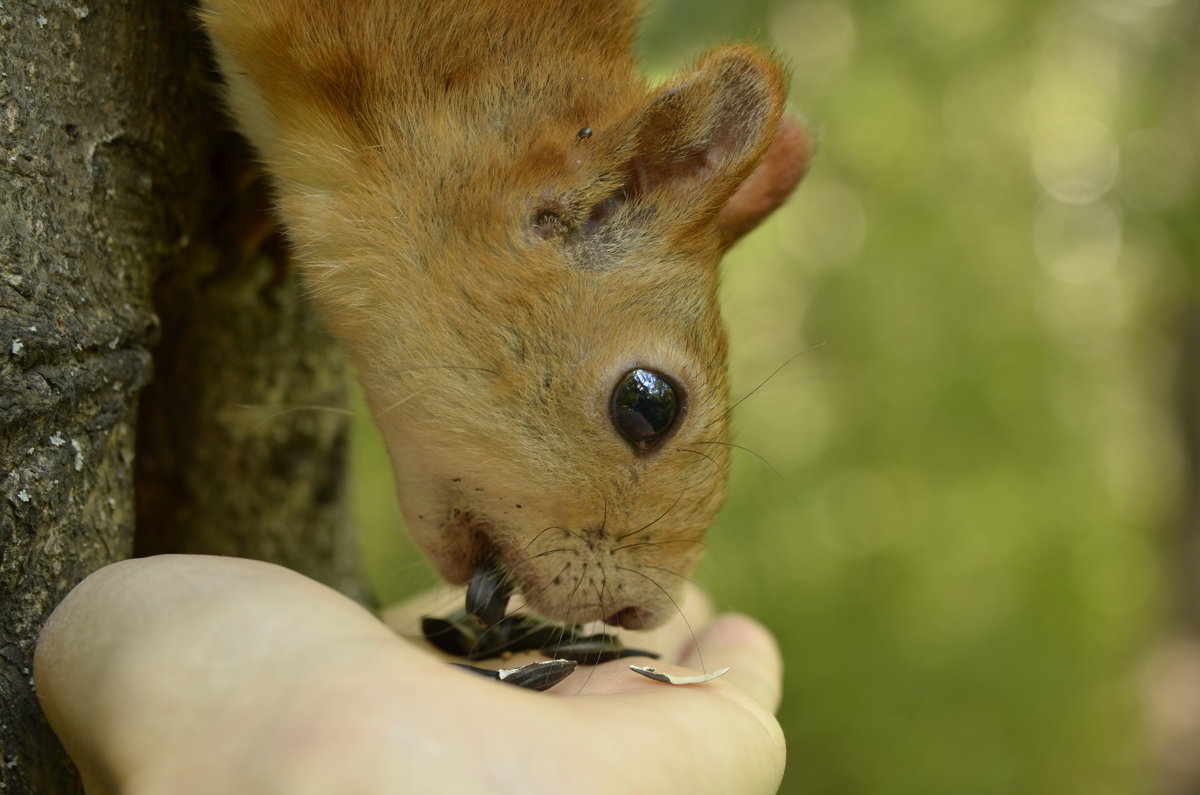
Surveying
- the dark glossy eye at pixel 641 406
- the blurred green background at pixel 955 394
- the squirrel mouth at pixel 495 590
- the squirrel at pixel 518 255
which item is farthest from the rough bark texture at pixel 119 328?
the blurred green background at pixel 955 394

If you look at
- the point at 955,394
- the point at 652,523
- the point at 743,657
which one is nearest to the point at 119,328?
the point at 652,523

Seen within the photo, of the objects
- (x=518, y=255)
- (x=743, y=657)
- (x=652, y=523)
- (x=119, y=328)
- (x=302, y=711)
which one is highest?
(x=518, y=255)

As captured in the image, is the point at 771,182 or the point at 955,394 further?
the point at 955,394

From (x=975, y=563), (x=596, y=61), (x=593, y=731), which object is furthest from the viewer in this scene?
(x=975, y=563)

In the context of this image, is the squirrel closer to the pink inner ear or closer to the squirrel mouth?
the squirrel mouth

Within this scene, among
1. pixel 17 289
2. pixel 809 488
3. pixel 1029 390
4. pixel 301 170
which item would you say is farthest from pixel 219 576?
pixel 1029 390

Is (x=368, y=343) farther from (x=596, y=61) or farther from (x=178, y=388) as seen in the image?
(x=178, y=388)

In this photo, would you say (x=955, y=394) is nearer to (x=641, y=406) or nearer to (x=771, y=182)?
(x=771, y=182)
